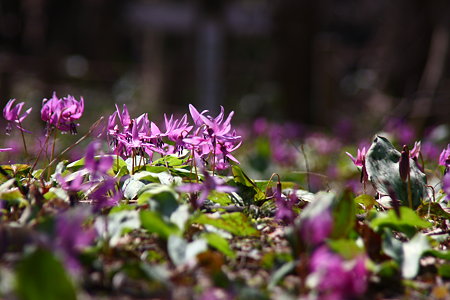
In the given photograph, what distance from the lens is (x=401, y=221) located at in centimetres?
178

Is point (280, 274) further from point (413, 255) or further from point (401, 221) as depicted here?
point (401, 221)

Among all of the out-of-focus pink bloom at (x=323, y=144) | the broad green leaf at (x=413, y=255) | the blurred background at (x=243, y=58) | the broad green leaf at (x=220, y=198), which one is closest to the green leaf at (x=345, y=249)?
the broad green leaf at (x=413, y=255)

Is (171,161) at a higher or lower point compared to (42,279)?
lower

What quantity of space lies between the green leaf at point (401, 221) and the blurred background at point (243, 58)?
5.13 m

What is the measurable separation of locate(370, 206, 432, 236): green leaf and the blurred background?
5131 millimetres

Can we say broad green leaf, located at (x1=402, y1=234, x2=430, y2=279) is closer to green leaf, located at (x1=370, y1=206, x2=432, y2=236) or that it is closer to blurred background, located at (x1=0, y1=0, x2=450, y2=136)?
green leaf, located at (x1=370, y1=206, x2=432, y2=236)

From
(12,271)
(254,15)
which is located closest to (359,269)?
(12,271)

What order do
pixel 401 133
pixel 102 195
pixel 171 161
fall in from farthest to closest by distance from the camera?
pixel 401 133 → pixel 171 161 → pixel 102 195

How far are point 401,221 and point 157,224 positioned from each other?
2.27ft

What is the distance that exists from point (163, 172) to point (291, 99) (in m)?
7.79

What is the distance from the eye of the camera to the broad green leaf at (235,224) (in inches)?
69.4

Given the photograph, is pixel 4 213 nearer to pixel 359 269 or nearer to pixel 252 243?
pixel 252 243

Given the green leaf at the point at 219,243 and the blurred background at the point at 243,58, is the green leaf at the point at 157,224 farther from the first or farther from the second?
the blurred background at the point at 243,58

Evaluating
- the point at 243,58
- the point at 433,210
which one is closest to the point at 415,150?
the point at 433,210
